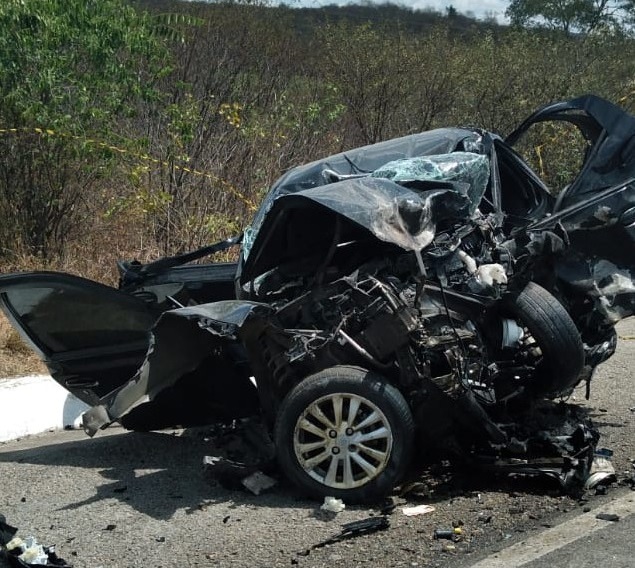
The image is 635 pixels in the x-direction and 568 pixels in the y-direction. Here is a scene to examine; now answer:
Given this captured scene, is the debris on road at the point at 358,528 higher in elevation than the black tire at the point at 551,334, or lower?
lower

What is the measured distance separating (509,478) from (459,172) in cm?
199

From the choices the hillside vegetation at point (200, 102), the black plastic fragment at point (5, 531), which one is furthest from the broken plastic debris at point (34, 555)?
the hillside vegetation at point (200, 102)

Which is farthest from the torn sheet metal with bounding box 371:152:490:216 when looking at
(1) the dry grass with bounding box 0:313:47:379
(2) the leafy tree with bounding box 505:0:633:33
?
(2) the leafy tree with bounding box 505:0:633:33


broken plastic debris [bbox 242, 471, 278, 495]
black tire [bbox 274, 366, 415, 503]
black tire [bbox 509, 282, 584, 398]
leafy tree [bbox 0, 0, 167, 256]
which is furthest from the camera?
leafy tree [bbox 0, 0, 167, 256]

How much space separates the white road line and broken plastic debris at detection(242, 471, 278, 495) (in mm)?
1461

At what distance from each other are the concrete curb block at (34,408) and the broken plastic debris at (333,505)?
9.79 feet

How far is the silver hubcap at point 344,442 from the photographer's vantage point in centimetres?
499

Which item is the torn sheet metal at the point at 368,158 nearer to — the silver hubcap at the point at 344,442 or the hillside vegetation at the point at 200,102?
the silver hubcap at the point at 344,442

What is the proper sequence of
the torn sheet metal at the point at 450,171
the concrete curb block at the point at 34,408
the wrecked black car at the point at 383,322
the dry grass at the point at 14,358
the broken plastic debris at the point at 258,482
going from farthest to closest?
1. the dry grass at the point at 14,358
2. the concrete curb block at the point at 34,408
3. the torn sheet metal at the point at 450,171
4. the broken plastic debris at the point at 258,482
5. the wrecked black car at the point at 383,322

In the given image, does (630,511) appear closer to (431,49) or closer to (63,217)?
(63,217)

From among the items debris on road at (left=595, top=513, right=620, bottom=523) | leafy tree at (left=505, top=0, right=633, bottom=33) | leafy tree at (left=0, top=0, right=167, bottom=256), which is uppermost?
leafy tree at (left=505, top=0, right=633, bottom=33)

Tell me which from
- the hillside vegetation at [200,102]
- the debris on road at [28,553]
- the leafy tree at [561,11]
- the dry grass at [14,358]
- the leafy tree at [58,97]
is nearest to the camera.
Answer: the debris on road at [28,553]

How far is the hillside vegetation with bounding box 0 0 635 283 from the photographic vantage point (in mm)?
9859

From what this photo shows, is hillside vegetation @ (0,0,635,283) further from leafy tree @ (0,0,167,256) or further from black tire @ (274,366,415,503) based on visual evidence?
black tire @ (274,366,415,503)
